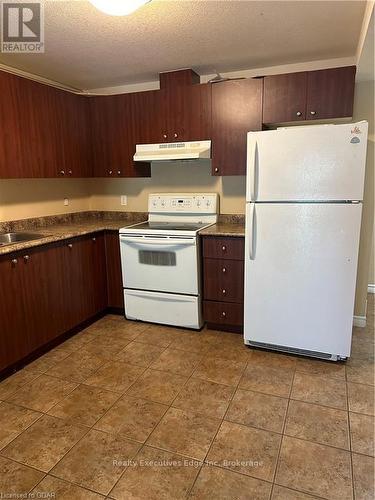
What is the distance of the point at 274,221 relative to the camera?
2504mm

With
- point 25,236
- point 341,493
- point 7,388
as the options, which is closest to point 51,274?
point 25,236

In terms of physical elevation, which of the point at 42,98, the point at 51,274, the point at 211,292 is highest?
the point at 42,98

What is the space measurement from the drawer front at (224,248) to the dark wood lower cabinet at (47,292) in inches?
43.0

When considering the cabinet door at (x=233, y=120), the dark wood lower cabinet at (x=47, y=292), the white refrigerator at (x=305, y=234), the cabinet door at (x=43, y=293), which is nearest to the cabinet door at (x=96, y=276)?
the dark wood lower cabinet at (x=47, y=292)

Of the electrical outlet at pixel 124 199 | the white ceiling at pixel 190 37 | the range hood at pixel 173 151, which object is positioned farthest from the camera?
the electrical outlet at pixel 124 199

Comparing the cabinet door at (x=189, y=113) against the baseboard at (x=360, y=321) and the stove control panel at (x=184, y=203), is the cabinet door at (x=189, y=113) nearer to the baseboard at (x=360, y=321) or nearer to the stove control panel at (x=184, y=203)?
the stove control panel at (x=184, y=203)

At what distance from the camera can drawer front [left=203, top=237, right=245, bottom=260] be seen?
2895 millimetres

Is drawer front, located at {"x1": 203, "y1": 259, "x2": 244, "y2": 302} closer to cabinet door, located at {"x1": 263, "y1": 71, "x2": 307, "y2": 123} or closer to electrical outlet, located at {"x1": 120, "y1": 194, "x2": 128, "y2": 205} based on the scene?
cabinet door, located at {"x1": 263, "y1": 71, "x2": 307, "y2": 123}

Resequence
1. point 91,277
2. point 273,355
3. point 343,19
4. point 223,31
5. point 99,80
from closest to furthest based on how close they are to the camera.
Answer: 1. point 343,19
2. point 223,31
3. point 273,355
4. point 91,277
5. point 99,80

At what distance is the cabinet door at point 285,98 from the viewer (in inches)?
109

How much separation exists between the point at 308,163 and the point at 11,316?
234 cm

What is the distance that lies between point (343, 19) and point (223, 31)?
78cm

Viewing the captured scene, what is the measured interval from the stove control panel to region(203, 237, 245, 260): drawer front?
55cm

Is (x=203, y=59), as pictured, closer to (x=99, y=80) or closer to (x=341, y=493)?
(x=99, y=80)
